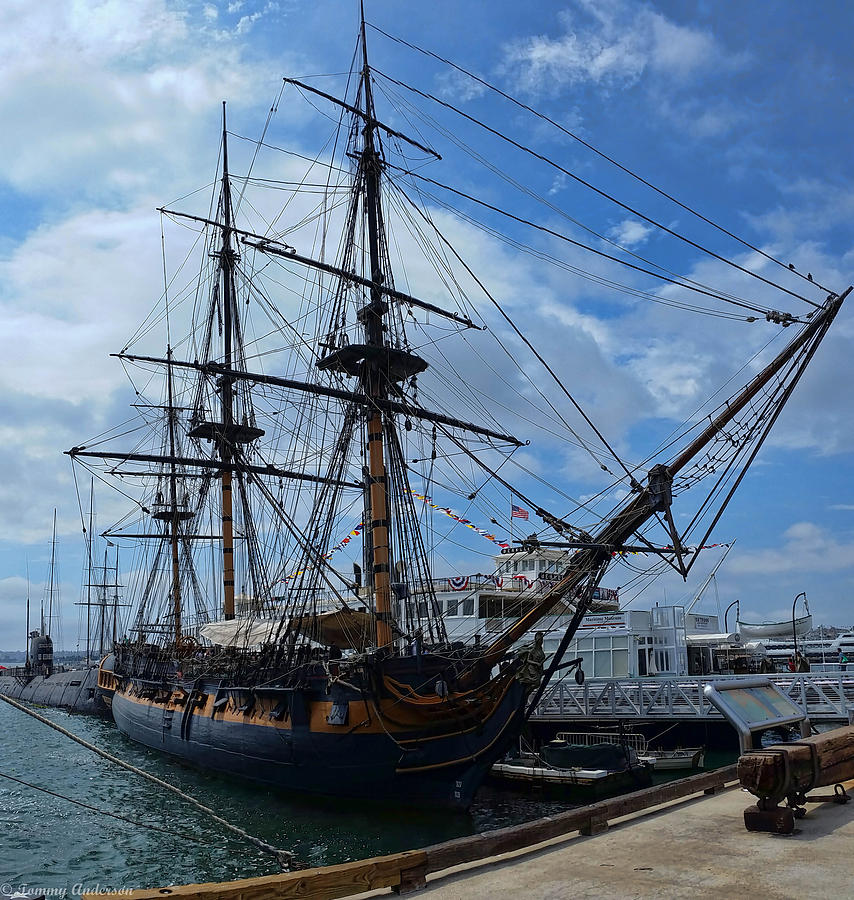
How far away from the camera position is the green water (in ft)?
48.8

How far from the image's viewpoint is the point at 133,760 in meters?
29.5

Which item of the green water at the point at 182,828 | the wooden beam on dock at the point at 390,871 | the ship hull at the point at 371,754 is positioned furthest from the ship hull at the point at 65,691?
the wooden beam on dock at the point at 390,871

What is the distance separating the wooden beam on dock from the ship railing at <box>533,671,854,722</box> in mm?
17024

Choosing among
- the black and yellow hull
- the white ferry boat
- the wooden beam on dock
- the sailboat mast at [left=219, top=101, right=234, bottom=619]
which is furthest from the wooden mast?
the wooden beam on dock

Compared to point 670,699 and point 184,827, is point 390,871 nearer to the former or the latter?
point 184,827

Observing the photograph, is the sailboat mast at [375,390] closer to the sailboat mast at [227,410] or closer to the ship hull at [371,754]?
the ship hull at [371,754]

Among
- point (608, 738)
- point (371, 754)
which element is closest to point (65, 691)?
point (608, 738)

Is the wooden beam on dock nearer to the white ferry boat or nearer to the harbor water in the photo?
the harbor water

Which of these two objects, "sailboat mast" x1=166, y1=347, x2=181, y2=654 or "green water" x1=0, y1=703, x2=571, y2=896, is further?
"sailboat mast" x1=166, y1=347, x2=181, y2=654

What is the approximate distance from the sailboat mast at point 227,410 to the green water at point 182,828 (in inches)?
495

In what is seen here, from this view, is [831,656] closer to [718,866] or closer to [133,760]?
[133,760]

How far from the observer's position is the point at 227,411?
1521 inches

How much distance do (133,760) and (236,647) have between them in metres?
6.62

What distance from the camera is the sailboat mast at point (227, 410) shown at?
37969 mm
